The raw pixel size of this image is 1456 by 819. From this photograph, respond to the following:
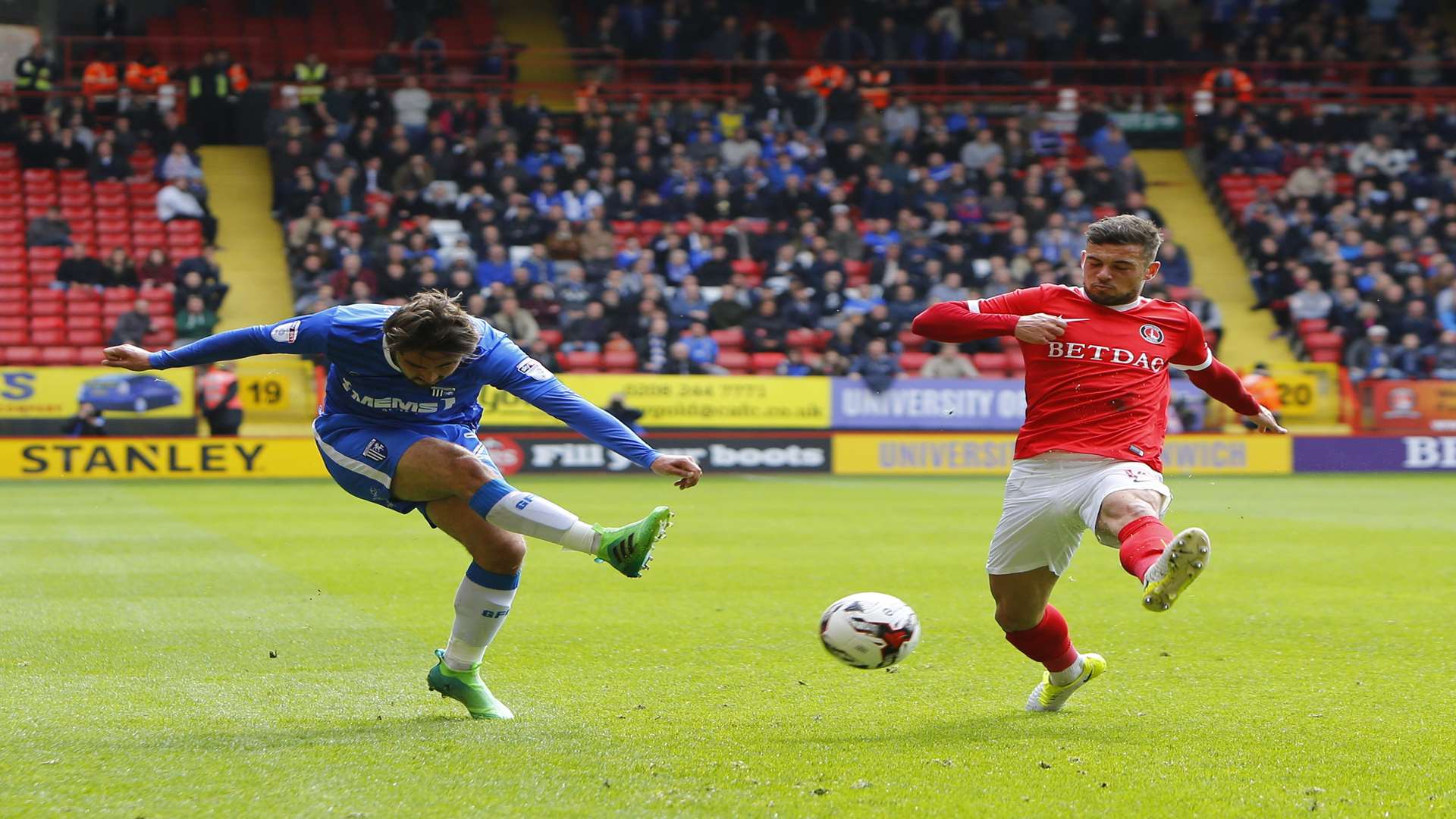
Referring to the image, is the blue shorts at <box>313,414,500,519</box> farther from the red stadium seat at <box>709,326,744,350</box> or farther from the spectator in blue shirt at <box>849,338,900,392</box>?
the red stadium seat at <box>709,326,744,350</box>

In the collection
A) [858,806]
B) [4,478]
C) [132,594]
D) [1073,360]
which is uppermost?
[1073,360]

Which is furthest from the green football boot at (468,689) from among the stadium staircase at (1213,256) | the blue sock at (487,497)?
the stadium staircase at (1213,256)

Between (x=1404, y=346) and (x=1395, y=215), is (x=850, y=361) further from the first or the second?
(x=1395, y=215)

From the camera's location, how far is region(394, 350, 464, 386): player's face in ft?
18.6

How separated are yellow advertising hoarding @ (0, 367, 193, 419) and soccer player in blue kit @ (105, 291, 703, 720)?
1708 cm

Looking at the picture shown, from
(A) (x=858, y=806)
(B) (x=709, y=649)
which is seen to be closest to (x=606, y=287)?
(B) (x=709, y=649)

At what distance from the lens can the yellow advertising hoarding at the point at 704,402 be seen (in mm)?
23703

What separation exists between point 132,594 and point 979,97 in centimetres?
2511

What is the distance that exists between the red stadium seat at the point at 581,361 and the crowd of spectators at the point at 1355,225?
11.8m

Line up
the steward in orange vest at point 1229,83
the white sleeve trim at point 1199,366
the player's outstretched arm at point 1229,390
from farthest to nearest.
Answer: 1. the steward in orange vest at point 1229,83
2. the player's outstretched arm at point 1229,390
3. the white sleeve trim at point 1199,366

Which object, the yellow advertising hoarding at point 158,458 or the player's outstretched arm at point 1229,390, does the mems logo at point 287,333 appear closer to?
the player's outstretched arm at point 1229,390

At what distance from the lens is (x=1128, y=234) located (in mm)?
6117

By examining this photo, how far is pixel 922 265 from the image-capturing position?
2659 centimetres

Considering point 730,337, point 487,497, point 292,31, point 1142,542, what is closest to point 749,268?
point 730,337
